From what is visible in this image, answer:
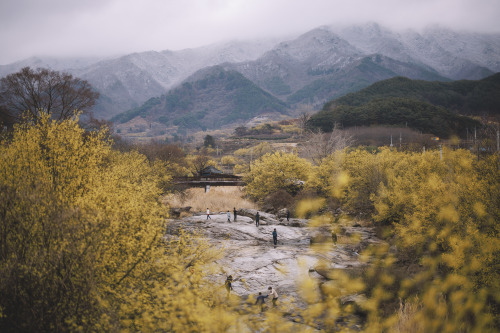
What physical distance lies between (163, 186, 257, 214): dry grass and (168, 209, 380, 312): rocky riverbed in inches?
258

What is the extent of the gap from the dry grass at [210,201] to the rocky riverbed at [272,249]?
655 centimetres

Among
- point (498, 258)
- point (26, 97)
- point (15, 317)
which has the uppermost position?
point (26, 97)

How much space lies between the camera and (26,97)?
3997 centimetres

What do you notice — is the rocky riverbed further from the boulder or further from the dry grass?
the dry grass

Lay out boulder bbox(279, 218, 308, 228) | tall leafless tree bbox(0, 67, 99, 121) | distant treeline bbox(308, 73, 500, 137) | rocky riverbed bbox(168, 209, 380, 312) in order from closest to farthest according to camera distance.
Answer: rocky riverbed bbox(168, 209, 380, 312)
boulder bbox(279, 218, 308, 228)
tall leafless tree bbox(0, 67, 99, 121)
distant treeline bbox(308, 73, 500, 137)

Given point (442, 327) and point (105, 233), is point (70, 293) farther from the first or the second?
point (442, 327)

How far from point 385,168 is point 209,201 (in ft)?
85.5

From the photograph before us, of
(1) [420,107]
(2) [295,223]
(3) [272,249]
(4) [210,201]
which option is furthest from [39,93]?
(1) [420,107]

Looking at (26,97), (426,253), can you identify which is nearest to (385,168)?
(426,253)

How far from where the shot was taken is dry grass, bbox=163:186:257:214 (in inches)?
1727

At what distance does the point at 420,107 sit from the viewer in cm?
11819

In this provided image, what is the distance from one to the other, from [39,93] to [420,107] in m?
128

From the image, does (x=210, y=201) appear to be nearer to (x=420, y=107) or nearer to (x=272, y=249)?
(x=272, y=249)

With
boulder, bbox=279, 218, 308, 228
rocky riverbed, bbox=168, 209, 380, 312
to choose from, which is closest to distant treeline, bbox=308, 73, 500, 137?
boulder, bbox=279, 218, 308, 228
